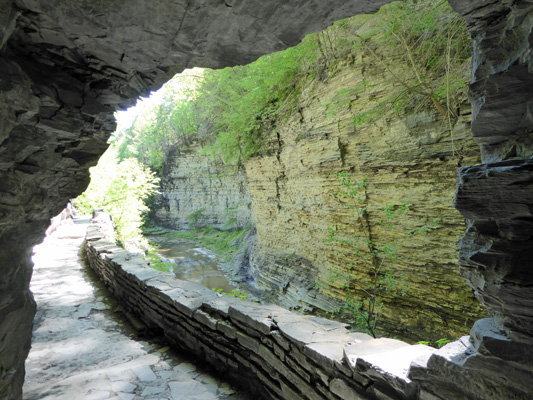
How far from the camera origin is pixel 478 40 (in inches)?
66.4

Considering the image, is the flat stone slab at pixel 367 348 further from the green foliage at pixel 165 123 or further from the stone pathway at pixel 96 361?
the green foliage at pixel 165 123

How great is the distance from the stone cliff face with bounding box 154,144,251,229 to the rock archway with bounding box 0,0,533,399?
54.7ft

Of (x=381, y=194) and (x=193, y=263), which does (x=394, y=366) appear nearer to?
(x=381, y=194)

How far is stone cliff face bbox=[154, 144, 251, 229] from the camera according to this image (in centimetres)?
2102

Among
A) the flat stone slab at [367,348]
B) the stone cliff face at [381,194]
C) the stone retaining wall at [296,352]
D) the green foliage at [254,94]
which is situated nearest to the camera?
the stone retaining wall at [296,352]

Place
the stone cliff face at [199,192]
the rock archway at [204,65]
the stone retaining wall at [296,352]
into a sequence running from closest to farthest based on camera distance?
1. the rock archway at [204,65]
2. the stone retaining wall at [296,352]
3. the stone cliff face at [199,192]

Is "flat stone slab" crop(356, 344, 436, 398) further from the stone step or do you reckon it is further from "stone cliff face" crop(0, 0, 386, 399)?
"stone cliff face" crop(0, 0, 386, 399)

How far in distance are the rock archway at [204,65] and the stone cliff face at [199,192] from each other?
1668 cm

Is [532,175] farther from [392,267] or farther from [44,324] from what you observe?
[44,324]

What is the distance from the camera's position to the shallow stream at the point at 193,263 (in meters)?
14.3

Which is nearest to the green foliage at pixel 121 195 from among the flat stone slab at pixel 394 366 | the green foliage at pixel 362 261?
the green foliage at pixel 362 261

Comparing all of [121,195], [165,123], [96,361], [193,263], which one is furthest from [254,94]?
[165,123]

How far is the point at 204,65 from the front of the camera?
2.11 metres

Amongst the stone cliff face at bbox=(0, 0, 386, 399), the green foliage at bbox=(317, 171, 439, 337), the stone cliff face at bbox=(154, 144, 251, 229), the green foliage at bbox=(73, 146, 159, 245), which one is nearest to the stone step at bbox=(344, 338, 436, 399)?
the stone cliff face at bbox=(0, 0, 386, 399)
